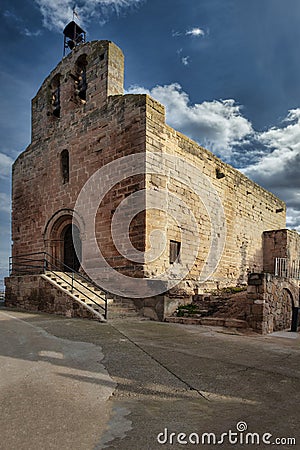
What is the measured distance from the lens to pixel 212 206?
1331 centimetres

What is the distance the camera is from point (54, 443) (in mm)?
2047

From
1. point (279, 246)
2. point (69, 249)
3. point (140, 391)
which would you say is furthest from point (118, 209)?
point (279, 246)

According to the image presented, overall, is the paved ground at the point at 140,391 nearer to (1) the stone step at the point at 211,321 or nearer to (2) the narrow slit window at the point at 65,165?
(1) the stone step at the point at 211,321

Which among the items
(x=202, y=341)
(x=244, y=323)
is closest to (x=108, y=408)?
(x=202, y=341)

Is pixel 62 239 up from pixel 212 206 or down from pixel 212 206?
down

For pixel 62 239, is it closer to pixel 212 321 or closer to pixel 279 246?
pixel 212 321

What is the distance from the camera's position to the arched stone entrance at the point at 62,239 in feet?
41.6

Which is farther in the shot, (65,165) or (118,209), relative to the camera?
(65,165)

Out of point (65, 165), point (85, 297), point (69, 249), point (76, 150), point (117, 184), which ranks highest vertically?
point (76, 150)

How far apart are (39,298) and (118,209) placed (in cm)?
351

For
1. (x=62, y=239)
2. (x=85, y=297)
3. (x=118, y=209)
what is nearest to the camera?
(x=85, y=297)

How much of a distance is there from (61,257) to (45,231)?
1251 mm

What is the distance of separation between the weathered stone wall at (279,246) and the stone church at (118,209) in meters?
2.02

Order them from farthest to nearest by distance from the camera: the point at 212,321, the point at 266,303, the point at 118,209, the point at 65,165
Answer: the point at 65,165
the point at 118,209
the point at 212,321
the point at 266,303
